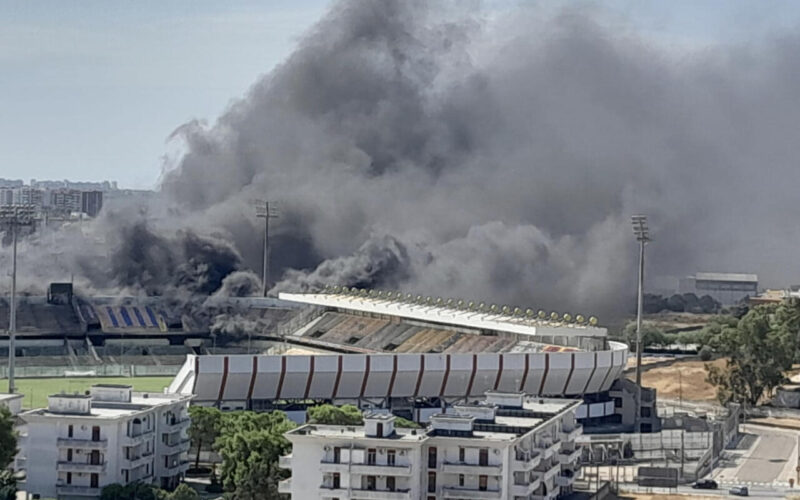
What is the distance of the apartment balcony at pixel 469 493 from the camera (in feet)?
113

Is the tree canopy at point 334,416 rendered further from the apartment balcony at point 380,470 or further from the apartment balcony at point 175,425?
the apartment balcony at point 380,470

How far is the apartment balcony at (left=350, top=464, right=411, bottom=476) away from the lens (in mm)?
33750

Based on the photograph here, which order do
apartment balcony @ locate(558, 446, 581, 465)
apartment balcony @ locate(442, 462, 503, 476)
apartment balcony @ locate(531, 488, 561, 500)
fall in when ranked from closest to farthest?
1. apartment balcony @ locate(442, 462, 503, 476)
2. apartment balcony @ locate(531, 488, 561, 500)
3. apartment balcony @ locate(558, 446, 581, 465)

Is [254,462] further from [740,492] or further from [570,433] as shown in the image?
[740,492]

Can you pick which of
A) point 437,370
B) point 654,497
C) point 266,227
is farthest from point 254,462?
point 266,227

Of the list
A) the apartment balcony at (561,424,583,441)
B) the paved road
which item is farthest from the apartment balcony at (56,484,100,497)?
the paved road

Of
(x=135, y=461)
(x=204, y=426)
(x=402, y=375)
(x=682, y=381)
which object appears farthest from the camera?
(x=682, y=381)

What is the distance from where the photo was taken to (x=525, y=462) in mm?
35344

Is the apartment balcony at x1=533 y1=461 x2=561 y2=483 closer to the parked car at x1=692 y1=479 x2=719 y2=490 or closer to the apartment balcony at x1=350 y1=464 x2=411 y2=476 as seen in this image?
the apartment balcony at x1=350 y1=464 x2=411 y2=476

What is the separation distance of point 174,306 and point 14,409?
34000 millimetres

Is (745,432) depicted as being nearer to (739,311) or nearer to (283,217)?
(739,311)

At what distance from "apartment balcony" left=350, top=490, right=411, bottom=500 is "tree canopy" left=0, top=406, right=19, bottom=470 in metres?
7.85

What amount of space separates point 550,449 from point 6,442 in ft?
37.9

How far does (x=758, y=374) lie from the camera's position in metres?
61.1
